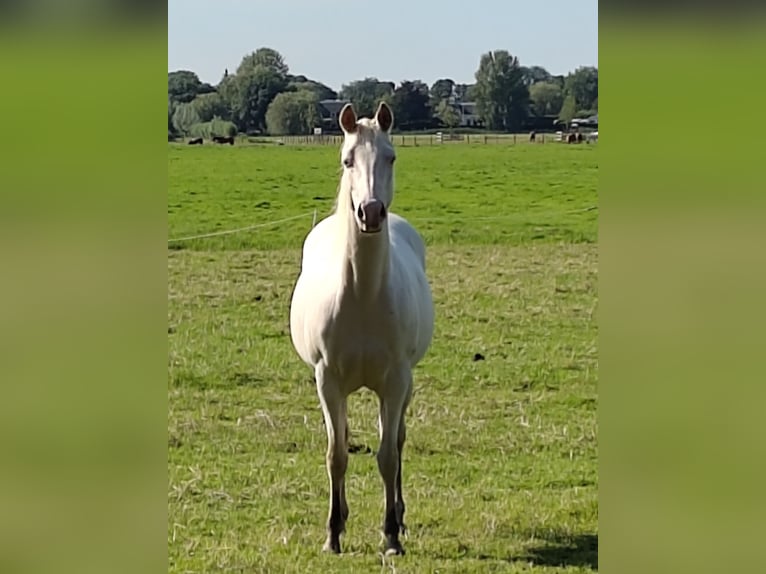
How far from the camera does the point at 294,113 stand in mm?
8633

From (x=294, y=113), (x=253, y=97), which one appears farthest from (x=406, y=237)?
(x=253, y=97)

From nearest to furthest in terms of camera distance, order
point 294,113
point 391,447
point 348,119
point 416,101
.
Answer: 1. point 348,119
2. point 391,447
3. point 294,113
4. point 416,101

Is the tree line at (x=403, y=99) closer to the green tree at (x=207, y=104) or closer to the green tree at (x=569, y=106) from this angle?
the green tree at (x=207, y=104)

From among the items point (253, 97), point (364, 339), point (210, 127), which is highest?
point (253, 97)

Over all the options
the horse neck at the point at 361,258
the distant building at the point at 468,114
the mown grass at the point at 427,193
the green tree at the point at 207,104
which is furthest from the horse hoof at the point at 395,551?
the mown grass at the point at 427,193

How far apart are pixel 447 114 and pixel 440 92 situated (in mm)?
437

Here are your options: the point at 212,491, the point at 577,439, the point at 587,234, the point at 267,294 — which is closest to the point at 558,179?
the point at 587,234

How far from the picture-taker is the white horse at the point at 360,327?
462cm

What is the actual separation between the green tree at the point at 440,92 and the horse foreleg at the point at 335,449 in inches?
200

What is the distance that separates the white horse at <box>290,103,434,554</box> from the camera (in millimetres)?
4625

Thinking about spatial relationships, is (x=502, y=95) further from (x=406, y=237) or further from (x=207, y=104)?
(x=207, y=104)
